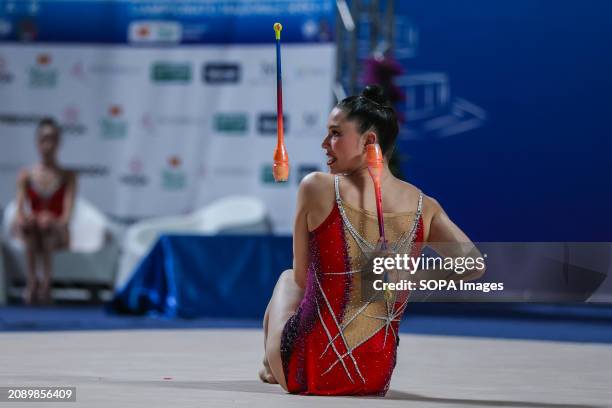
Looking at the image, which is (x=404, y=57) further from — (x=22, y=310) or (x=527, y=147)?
(x=22, y=310)

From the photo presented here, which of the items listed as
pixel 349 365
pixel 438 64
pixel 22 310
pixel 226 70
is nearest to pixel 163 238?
pixel 22 310

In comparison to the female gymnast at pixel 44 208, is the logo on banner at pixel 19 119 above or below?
above

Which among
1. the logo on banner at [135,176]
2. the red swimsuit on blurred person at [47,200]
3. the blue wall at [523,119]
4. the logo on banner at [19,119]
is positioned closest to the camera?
the blue wall at [523,119]

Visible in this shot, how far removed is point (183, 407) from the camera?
320 centimetres

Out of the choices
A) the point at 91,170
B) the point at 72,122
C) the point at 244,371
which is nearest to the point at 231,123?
the point at 91,170

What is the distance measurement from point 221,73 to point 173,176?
3.04ft

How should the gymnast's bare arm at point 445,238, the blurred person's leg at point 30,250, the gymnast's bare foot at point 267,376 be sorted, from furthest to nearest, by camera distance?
the blurred person's leg at point 30,250 < the gymnast's bare foot at point 267,376 < the gymnast's bare arm at point 445,238

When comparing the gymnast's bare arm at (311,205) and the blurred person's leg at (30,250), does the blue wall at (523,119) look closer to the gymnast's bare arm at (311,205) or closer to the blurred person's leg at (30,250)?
the blurred person's leg at (30,250)

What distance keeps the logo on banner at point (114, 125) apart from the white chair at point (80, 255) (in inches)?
25.7

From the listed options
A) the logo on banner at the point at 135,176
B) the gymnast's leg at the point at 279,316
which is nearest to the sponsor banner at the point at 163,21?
the logo on banner at the point at 135,176

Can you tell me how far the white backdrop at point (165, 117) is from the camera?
9414 mm

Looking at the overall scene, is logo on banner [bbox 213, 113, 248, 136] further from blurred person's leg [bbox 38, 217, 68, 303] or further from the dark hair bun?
the dark hair bun

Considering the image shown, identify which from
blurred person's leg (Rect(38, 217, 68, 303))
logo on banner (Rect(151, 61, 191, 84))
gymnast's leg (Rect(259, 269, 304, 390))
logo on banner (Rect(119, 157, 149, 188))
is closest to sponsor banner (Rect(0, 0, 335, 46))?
logo on banner (Rect(151, 61, 191, 84))

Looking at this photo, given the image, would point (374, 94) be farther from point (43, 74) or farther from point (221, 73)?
point (43, 74)
